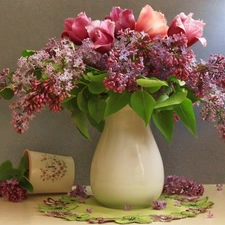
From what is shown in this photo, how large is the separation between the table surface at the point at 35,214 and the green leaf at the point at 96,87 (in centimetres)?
26

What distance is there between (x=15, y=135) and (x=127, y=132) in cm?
44

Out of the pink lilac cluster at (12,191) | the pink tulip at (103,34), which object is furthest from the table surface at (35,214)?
the pink tulip at (103,34)

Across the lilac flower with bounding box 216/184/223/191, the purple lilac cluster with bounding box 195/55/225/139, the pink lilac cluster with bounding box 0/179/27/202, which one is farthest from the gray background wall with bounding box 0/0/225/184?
the purple lilac cluster with bounding box 195/55/225/139

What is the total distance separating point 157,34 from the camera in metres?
0.98

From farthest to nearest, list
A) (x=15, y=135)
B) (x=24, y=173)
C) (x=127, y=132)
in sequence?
(x=15, y=135)
(x=24, y=173)
(x=127, y=132)

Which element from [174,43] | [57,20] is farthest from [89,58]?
[57,20]

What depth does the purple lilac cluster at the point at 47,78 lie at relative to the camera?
0.85 meters

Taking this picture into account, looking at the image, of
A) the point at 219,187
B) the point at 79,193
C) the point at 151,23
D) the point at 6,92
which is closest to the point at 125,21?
the point at 151,23

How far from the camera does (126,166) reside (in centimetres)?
98

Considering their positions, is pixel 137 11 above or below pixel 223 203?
above

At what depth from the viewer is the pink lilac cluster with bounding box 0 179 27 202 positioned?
1.10 m

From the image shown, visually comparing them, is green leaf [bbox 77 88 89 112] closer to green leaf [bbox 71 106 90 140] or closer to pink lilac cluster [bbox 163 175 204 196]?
green leaf [bbox 71 106 90 140]

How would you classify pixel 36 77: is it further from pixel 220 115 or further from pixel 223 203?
pixel 223 203

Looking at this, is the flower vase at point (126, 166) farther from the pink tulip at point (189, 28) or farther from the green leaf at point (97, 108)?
the pink tulip at point (189, 28)
